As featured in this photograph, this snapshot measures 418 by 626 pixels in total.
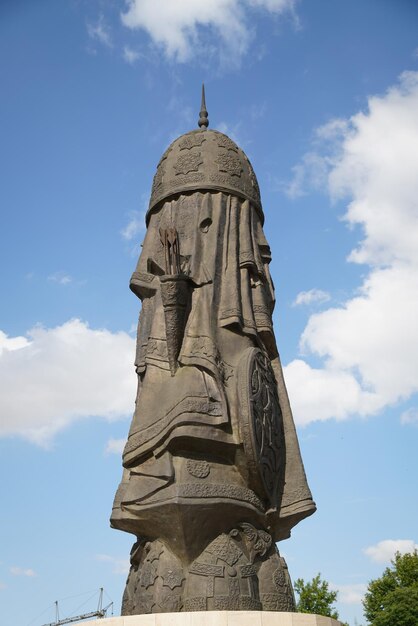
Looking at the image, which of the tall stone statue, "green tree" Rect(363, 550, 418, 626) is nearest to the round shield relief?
the tall stone statue

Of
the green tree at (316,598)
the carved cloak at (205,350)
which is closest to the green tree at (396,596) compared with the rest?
the green tree at (316,598)

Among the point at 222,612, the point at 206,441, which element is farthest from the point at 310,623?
the point at 206,441

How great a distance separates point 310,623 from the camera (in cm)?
833

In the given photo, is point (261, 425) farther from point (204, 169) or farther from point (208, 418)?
point (204, 169)

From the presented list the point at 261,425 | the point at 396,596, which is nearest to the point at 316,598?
the point at 396,596

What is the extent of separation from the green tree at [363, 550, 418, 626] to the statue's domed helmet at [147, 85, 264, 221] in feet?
72.8

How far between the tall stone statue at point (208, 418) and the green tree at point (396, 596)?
68.4 feet

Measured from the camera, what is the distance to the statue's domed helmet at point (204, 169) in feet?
39.8

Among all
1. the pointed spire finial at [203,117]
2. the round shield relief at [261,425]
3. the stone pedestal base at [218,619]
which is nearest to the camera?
the stone pedestal base at [218,619]

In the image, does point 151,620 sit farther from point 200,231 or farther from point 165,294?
point 200,231

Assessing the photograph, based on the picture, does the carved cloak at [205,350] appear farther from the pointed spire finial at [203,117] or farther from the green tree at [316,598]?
the green tree at [316,598]

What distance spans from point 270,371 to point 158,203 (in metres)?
3.67

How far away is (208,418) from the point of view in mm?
9656

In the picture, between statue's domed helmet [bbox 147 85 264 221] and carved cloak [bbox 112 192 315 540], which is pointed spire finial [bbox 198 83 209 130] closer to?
statue's domed helmet [bbox 147 85 264 221]
